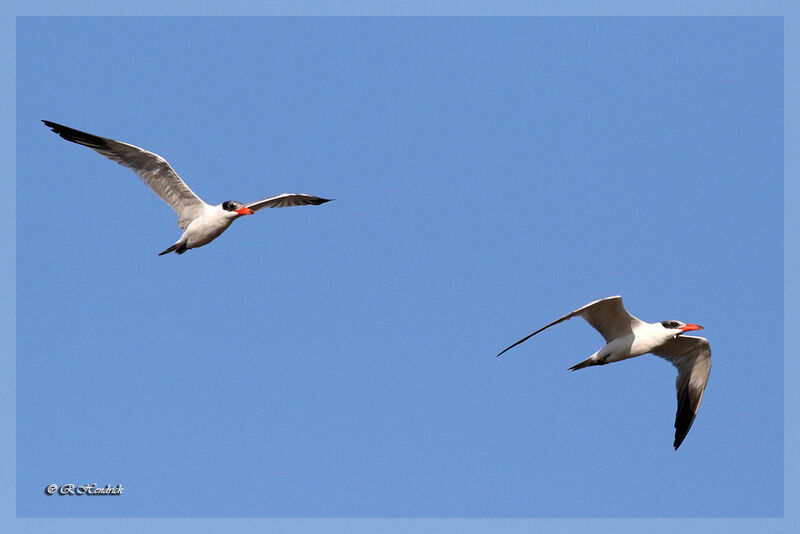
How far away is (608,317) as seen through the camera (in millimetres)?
14367

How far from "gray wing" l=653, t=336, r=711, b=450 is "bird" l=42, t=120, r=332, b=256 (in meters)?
7.68

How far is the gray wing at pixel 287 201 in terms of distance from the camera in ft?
55.8

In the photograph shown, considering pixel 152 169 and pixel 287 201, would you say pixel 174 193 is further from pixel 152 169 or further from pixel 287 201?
pixel 287 201

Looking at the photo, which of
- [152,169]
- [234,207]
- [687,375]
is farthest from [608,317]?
[152,169]

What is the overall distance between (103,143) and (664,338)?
9885 mm

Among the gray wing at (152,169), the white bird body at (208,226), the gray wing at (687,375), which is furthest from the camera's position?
the white bird body at (208,226)

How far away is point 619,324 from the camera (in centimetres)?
1456

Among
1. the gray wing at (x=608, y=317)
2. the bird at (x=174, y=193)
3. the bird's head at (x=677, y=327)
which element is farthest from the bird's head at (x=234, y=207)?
the bird's head at (x=677, y=327)

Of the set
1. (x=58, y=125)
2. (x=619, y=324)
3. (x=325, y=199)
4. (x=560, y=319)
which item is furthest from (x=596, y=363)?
(x=58, y=125)

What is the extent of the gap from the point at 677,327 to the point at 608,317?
119cm

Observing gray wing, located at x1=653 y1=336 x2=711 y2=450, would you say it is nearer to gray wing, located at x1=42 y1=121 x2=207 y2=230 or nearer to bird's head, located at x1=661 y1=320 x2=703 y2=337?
bird's head, located at x1=661 y1=320 x2=703 y2=337

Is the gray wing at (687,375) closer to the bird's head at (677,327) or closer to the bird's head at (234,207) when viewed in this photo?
the bird's head at (677,327)

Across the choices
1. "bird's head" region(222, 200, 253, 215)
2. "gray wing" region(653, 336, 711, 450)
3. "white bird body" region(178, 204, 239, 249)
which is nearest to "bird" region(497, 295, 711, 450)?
"gray wing" region(653, 336, 711, 450)

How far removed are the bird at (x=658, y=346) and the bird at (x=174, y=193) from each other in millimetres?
5924
